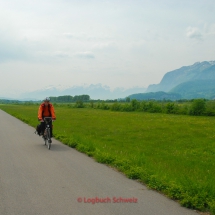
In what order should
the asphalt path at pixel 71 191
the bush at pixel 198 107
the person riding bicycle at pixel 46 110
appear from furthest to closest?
the bush at pixel 198 107, the person riding bicycle at pixel 46 110, the asphalt path at pixel 71 191

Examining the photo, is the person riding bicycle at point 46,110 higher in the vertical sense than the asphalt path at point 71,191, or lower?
higher

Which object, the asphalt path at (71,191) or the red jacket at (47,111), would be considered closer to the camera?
the asphalt path at (71,191)

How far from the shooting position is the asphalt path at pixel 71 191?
4.91 m

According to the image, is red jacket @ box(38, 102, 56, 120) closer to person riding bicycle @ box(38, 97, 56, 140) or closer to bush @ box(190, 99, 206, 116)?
person riding bicycle @ box(38, 97, 56, 140)

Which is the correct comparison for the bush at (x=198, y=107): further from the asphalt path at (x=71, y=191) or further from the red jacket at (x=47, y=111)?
the asphalt path at (x=71, y=191)

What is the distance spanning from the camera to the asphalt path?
4.91 meters

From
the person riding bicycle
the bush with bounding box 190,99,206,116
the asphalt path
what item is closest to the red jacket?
the person riding bicycle

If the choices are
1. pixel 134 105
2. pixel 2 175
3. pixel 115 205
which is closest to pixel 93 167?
pixel 2 175

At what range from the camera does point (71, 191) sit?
5.93 meters

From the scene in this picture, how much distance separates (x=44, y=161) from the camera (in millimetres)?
9172

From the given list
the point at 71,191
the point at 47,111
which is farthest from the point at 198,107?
the point at 71,191

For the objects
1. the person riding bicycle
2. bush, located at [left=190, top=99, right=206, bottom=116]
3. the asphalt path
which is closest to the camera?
the asphalt path

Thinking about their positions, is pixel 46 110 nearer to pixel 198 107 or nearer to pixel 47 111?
pixel 47 111

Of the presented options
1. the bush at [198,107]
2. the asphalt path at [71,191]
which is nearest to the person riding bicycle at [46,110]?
the asphalt path at [71,191]
